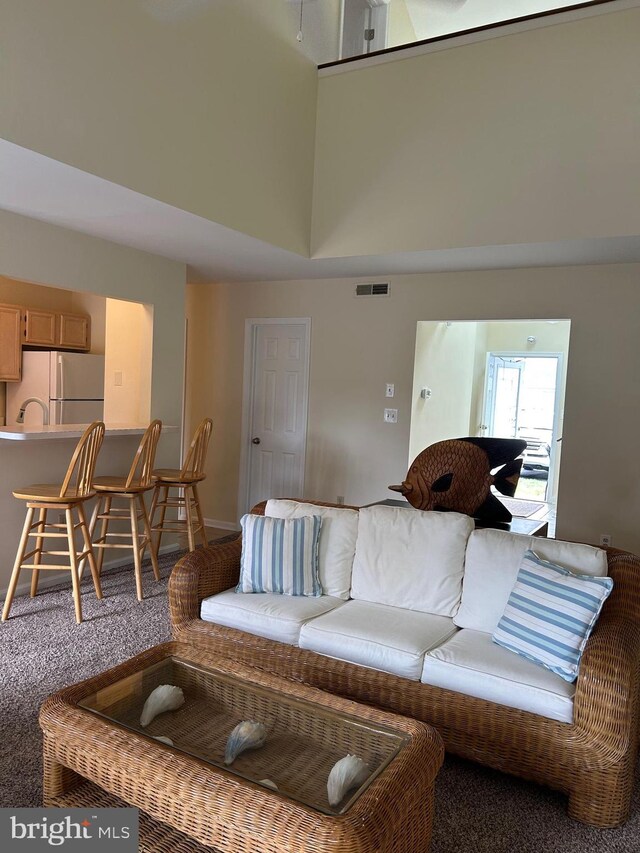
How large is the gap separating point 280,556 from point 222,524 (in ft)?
11.3

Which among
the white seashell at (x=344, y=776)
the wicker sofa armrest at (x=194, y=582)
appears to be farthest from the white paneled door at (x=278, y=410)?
the white seashell at (x=344, y=776)

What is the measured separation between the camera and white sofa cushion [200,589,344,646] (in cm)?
279

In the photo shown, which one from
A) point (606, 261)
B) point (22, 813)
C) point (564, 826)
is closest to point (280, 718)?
point (22, 813)

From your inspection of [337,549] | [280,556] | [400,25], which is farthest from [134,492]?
[400,25]

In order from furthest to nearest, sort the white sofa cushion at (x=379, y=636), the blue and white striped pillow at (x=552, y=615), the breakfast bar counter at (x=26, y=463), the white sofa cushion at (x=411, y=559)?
the breakfast bar counter at (x=26, y=463), the white sofa cushion at (x=411, y=559), the white sofa cushion at (x=379, y=636), the blue and white striped pillow at (x=552, y=615)

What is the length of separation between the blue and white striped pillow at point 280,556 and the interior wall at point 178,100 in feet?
6.20

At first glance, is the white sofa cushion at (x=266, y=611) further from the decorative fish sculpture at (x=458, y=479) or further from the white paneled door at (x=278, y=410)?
the white paneled door at (x=278, y=410)

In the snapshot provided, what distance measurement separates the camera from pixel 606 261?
457 centimetres

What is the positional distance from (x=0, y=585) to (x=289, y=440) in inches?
110

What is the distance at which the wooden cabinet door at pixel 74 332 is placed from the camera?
6465mm

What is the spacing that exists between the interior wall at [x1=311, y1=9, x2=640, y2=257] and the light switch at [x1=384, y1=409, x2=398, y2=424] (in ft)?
4.90

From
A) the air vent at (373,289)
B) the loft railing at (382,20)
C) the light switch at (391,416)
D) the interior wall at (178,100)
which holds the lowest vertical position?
the light switch at (391,416)

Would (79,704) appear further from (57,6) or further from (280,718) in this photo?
(57,6)

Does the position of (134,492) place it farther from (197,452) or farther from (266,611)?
(266,611)
